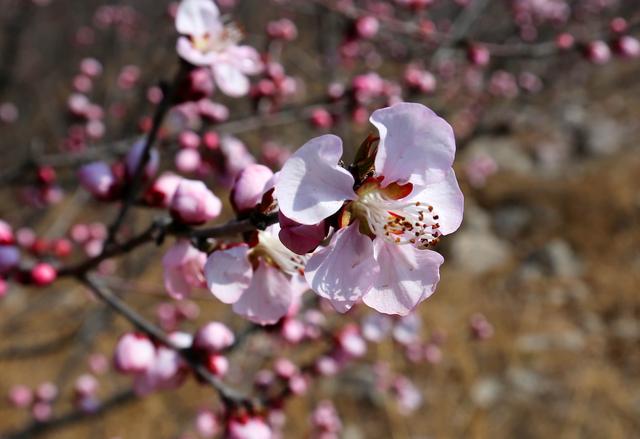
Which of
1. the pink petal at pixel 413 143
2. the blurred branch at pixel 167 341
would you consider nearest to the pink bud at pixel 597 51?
the pink petal at pixel 413 143

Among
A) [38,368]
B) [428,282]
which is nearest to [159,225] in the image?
[428,282]

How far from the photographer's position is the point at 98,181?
36.9 inches

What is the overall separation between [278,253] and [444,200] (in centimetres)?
26

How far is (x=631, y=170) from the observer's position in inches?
257

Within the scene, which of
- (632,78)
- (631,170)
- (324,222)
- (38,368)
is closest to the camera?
(324,222)

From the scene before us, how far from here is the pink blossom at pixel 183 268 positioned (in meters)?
0.78

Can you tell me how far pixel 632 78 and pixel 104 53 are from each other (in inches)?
338

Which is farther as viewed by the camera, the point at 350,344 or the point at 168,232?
the point at 350,344

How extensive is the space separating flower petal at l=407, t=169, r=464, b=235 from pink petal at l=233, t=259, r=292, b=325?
246mm

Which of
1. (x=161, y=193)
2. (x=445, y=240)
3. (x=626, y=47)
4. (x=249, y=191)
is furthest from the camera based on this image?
(x=445, y=240)

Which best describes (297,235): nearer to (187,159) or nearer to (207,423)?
(187,159)

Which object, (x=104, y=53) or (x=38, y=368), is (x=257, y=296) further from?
(x=104, y=53)

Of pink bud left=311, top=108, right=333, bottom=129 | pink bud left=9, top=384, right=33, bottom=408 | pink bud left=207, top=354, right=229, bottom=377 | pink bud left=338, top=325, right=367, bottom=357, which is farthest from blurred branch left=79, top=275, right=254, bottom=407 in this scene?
pink bud left=9, top=384, right=33, bottom=408

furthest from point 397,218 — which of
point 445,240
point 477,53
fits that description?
point 445,240
